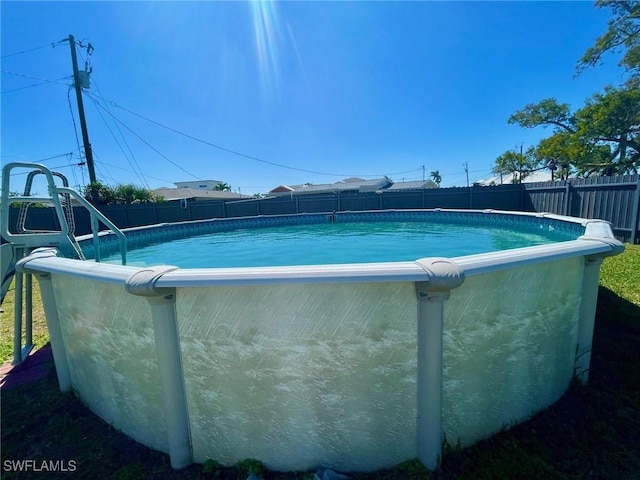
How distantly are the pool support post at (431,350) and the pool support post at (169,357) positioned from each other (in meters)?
1.34

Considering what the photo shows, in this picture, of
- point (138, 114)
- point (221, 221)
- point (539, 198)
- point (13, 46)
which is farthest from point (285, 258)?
point (138, 114)

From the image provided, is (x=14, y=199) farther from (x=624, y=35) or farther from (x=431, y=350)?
(x=624, y=35)

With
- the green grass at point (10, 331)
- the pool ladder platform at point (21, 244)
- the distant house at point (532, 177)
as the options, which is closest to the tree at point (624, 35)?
the distant house at point (532, 177)

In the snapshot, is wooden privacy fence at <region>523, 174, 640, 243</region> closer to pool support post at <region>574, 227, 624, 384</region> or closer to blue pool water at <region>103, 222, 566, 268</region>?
blue pool water at <region>103, 222, 566, 268</region>

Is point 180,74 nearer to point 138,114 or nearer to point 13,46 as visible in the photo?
point 13,46

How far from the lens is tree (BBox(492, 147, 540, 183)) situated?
34.4 m

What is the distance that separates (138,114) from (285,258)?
2892cm

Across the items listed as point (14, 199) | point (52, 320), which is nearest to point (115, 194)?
point (14, 199)

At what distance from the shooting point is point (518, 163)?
35500 millimetres

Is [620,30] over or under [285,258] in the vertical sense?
over

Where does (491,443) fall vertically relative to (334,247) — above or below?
below

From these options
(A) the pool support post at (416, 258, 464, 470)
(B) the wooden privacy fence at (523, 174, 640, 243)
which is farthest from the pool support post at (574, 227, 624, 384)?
(B) the wooden privacy fence at (523, 174, 640, 243)

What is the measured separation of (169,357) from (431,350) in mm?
1457

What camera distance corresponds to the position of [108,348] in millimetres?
1963
